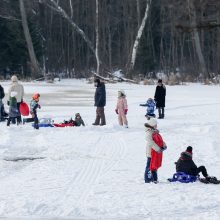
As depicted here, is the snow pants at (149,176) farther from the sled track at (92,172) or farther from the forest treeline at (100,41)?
the forest treeline at (100,41)

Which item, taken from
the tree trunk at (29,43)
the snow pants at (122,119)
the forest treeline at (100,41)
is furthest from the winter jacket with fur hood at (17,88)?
the forest treeline at (100,41)

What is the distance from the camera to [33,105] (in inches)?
806

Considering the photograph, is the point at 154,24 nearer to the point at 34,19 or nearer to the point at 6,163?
the point at 34,19

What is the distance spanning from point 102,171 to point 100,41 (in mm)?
49271

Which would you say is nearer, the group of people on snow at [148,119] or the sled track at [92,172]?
the sled track at [92,172]

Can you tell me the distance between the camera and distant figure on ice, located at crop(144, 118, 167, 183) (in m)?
12.4

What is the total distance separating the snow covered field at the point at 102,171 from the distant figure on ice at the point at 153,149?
8.5 inches

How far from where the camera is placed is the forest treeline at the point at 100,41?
54844mm

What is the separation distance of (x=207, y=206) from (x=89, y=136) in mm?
8628

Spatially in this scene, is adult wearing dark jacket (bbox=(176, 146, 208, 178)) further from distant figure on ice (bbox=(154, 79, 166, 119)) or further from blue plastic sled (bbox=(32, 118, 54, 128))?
distant figure on ice (bbox=(154, 79, 166, 119))

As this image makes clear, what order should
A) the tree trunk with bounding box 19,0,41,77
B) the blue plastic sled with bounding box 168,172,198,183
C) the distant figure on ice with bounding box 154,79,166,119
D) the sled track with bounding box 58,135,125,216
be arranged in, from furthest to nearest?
the tree trunk with bounding box 19,0,41,77
the distant figure on ice with bounding box 154,79,166,119
the blue plastic sled with bounding box 168,172,198,183
the sled track with bounding box 58,135,125,216

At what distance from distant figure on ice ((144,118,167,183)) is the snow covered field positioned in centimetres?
22

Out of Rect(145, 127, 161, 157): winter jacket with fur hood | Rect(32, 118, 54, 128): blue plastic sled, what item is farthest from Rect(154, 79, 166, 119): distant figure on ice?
Rect(145, 127, 161, 157): winter jacket with fur hood

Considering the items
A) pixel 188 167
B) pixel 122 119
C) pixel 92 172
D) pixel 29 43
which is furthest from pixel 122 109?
pixel 29 43
